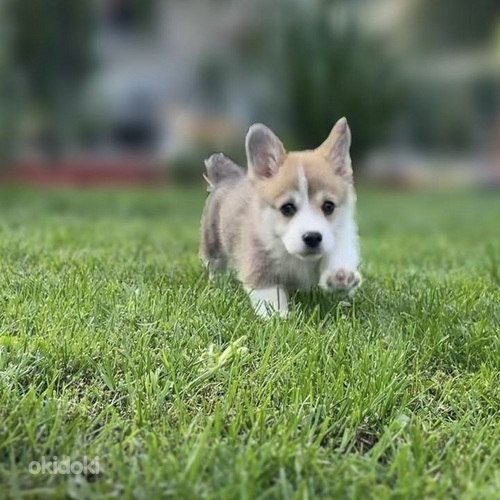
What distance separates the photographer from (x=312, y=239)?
2188 millimetres

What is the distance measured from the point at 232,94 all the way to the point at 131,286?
1013 cm

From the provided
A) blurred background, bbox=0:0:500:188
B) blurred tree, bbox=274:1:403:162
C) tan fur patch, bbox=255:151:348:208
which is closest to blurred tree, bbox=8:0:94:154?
blurred background, bbox=0:0:500:188

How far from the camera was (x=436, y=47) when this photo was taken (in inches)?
447

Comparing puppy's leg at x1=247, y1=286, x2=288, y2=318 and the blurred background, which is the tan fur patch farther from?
the blurred background

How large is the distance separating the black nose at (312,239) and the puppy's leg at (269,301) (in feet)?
0.74

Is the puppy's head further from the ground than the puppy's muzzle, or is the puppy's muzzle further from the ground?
the puppy's head

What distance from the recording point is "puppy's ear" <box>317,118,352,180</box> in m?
2.43

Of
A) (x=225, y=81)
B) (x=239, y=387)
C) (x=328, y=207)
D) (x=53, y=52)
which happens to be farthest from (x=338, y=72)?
(x=239, y=387)

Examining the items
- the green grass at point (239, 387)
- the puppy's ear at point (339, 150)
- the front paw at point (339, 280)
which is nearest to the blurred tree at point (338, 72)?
the puppy's ear at point (339, 150)

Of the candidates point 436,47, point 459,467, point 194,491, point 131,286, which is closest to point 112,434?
point 194,491

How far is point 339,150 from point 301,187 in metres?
0.27

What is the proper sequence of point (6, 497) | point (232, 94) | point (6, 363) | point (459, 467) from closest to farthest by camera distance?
point (6, 497), point (459, 467), point (6, 363), point (232, 94)

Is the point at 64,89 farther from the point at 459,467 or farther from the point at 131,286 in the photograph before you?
the point at 459,467

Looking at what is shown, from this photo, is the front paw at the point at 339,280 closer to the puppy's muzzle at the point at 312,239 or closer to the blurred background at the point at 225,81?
the puppy's muzzle at the point at 312,239
